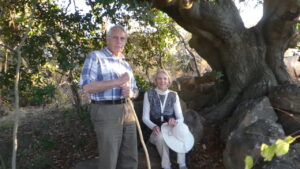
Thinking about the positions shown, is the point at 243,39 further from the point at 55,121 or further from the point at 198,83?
the point at 55,121

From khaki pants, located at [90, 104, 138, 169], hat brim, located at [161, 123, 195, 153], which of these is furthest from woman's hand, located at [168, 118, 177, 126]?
khaki pants, located at [90, 104, 138, 169]

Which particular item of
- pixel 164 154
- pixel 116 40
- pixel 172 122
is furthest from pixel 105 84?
pixel 164 154

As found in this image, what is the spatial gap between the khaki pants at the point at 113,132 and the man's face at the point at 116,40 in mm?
597

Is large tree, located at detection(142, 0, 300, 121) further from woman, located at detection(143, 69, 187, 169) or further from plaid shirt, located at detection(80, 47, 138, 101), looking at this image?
plaid shirt, located at detection(80, 47, 138, 101)

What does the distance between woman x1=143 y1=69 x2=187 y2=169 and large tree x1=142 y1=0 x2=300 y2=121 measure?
1665 millimetres

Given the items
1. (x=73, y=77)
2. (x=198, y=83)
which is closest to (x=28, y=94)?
(x=73, y=77)

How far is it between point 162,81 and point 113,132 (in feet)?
4.25

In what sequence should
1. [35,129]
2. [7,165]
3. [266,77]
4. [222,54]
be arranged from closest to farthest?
[7,165] → [266,77] → [222,54] → [35,129]

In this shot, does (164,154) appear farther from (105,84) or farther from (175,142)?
(105,84)

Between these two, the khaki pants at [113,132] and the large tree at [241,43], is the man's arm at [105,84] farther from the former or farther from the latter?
the large tree at [241,43]

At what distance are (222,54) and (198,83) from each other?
1927mm

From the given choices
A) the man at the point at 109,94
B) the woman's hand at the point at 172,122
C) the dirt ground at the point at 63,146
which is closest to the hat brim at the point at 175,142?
the woman's hand at the point at 172,122

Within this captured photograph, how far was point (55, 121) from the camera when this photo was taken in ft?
27.4

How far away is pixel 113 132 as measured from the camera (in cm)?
372
